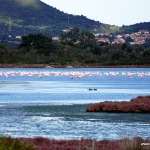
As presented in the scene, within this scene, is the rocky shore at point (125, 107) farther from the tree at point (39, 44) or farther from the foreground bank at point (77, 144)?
the tree at point (39, 44)

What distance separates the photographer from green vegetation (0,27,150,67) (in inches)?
6698

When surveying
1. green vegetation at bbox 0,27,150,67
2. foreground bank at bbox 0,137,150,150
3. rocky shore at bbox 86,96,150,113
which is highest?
foreground bank at bbox 0,137,150,150

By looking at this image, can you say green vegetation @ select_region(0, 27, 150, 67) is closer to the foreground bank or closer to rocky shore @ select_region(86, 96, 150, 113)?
rocky shore @ select_region(86, 96, 150, 113)

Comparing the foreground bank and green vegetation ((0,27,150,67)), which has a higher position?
the foreground bank

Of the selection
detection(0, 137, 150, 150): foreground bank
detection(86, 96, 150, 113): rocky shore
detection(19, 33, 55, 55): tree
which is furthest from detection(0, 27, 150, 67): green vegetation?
detection(0, 137, 150, 150): foreground bank

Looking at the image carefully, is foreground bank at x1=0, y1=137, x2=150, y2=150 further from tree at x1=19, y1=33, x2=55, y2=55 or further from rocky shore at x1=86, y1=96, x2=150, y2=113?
tree at x1=19, y1=33, x2=55, y2=55

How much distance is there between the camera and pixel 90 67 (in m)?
181

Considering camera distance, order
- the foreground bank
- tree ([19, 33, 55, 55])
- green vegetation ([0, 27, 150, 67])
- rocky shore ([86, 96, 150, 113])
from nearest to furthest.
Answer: the foreground bank, rocky shore ([86, 96, 150, 113]), green vegetation ([0, 27, 150, 67]), tree ([19, 33, 55, 55])

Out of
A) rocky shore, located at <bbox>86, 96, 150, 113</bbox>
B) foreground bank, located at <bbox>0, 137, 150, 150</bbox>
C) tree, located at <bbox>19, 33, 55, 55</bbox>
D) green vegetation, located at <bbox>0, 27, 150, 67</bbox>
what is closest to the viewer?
foreground bank, located at <bbox>0, 137, 150, 150</bbox>

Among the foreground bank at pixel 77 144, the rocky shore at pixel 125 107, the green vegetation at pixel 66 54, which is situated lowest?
the green vegetation at pixel 66 54

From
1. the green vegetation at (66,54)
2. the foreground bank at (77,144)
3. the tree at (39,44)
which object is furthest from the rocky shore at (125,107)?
the tree at (39,44)

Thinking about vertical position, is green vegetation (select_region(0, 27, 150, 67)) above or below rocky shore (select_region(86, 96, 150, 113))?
below

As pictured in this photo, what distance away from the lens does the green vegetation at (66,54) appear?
558ft

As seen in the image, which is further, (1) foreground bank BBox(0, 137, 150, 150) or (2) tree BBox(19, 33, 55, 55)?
(2) tree BBox(19, 33, 55, 55)
